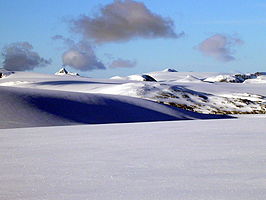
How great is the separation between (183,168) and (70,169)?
4.82ft

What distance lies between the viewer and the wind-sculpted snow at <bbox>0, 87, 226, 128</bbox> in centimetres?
1883

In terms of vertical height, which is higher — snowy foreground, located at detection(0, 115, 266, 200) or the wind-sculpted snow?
the wind-sculpted snow

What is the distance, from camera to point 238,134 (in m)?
10.7

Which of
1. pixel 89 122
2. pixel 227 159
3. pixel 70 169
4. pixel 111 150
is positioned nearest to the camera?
pixel 70 169

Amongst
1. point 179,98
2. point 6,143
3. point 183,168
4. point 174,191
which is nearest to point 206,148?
point 183,168

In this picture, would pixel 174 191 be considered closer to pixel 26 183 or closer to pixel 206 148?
pixel 26 183

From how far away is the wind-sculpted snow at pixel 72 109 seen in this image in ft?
61.8

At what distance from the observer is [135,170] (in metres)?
5.88

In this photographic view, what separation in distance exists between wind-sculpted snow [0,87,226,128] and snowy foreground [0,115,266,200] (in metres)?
9.62

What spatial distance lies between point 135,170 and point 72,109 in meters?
16.1

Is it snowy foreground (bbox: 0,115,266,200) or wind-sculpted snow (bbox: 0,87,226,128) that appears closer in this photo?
snowy foreground (bbox: 0,115,266,200)

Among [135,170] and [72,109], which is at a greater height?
[72,109]

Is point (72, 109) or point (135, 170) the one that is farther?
point (72, 109)

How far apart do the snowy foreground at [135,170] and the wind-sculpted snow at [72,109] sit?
9623mm
